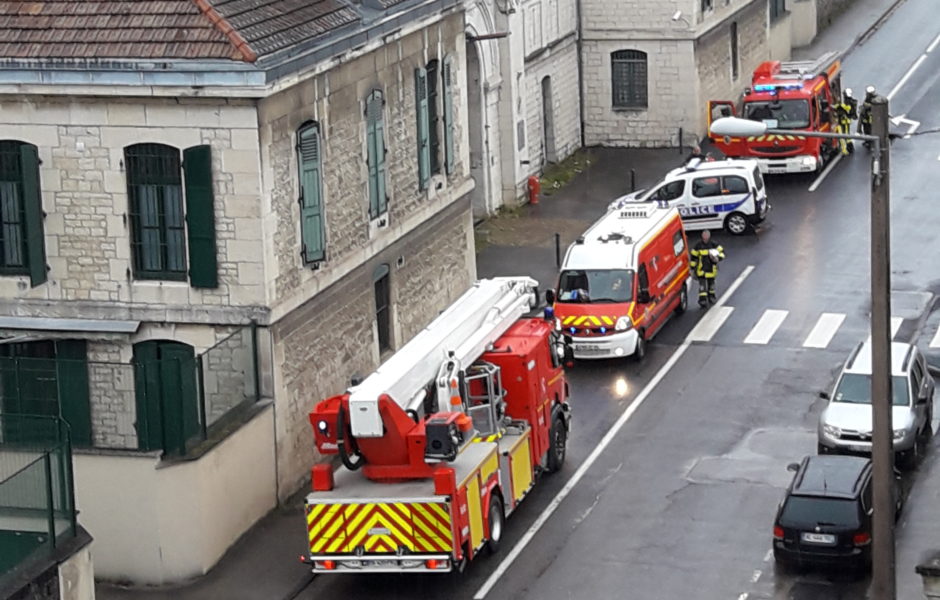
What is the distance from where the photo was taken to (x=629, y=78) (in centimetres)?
6047

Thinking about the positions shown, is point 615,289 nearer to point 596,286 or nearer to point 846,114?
point 596,286

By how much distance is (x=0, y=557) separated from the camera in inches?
996

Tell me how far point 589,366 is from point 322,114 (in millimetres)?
9576

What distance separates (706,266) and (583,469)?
10.3 metres

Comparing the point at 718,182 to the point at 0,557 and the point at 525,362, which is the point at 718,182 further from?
the point at 0,557

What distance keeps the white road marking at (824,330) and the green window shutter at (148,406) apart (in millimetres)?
16089

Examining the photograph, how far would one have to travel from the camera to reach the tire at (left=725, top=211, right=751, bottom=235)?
50.7 m

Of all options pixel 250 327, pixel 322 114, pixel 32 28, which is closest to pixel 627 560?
pixel 250 327

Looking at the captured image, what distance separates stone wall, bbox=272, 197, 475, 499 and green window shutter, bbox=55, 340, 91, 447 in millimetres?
3257

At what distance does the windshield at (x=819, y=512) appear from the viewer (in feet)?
98.0

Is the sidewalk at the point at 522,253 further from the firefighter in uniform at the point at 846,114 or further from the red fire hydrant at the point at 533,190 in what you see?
the firefighter in uniform at the point at 846,114

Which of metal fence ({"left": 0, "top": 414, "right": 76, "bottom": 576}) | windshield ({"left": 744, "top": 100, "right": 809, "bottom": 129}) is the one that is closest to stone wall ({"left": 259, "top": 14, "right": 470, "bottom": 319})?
metal fence ({"left": 0, "top": 414, "right": 76, "bottom": 576})

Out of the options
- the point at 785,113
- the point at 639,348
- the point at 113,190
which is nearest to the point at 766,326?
the point at 639,348

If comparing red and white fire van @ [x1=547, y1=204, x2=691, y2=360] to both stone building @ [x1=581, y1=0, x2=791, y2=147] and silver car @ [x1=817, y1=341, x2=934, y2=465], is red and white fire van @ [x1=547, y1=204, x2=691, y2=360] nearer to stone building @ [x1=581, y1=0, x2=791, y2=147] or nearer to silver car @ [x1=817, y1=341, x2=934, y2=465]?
silver car @ [x1=817, y1=341, x2=934, y2=465]
